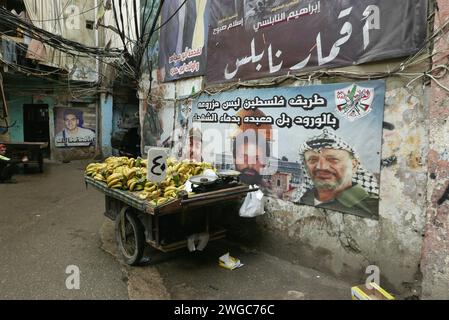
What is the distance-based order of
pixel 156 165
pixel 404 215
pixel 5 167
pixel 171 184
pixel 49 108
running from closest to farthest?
pixel 404 215 → pixel 156 165 → pixel 171 184 → pixel 5 167 → pixel 49 108

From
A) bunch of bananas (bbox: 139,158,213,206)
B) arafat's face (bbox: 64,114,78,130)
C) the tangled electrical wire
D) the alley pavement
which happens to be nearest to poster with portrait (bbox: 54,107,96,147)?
arafat's face (bbox: 64,114,78,130)

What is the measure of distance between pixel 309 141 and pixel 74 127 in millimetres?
12871

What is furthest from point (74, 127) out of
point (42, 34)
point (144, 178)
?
point (144, 178)

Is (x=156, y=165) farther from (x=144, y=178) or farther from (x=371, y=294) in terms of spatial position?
(x=371, y=294)

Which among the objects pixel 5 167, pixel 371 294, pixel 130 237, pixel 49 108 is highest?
pixel 49 108

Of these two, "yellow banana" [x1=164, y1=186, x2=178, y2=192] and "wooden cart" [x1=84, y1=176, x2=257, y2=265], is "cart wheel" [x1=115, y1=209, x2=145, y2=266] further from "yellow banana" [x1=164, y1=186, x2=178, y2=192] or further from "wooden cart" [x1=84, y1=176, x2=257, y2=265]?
"yellow banana" [x1=164, y1=186, x2=178, y2=192]

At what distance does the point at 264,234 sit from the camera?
4.96m

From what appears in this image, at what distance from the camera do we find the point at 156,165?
3.85 metres

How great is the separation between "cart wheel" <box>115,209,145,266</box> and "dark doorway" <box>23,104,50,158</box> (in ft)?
38.0

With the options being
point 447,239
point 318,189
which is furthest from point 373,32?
point 447,239

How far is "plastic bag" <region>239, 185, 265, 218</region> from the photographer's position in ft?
15.0

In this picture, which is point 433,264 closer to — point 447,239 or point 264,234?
point 447,239

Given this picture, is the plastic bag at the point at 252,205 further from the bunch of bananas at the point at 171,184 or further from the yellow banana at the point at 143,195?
the yellow banana at the point at 143,195

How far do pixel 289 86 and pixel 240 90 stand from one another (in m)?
0.99
